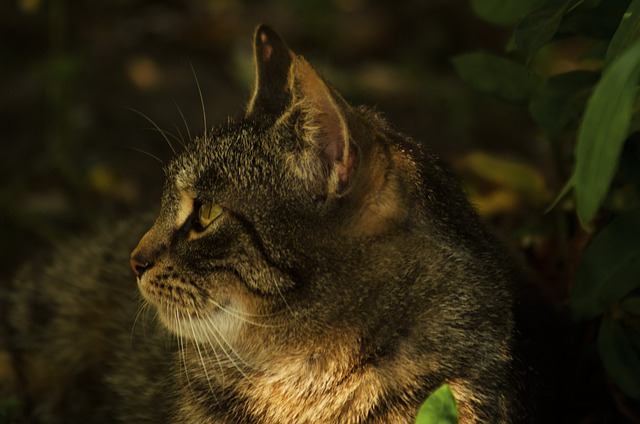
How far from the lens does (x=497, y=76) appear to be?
2.13 meters

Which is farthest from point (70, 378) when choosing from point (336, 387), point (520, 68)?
point (520, 68)

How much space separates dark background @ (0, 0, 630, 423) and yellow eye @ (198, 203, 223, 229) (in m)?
1.06

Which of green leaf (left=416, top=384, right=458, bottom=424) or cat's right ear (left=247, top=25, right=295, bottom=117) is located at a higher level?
cat's right ear (left=247, top=25, right=295, bottom=117)

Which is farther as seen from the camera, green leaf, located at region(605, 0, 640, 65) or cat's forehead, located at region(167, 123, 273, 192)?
cat's forehead, located at region(167, 123, 273, 192)

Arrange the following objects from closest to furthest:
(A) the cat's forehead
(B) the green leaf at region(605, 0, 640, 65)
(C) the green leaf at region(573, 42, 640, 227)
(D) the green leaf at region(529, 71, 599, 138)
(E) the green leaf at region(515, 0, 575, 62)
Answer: (C) the green leaf at region(573, 42, 640, 227) < (B) the green leaf at region(605, 0, 640, 65) < (E) the green leaf at region(515, 0, 575, 62) < (A) the cat's forehead < (D) the green leaf at region(529, 71, 599, 138)

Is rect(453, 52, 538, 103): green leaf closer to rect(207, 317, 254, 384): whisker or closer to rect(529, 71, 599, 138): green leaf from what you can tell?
rect(529, 71, 599, 138): green leaf

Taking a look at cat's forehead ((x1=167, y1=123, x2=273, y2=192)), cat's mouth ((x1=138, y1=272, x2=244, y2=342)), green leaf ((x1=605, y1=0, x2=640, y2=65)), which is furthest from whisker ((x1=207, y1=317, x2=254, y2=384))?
green leaf ((x1=605, y1=0, x2=640, y2=65))

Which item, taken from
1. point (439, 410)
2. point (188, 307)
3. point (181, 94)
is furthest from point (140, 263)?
point (181, 94)

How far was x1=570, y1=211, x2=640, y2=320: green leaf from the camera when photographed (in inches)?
70.3

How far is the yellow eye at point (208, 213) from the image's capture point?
1803mm

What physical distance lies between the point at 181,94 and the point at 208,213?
2359 millimetres

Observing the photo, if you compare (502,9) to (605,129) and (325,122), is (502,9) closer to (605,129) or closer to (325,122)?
(325,122)

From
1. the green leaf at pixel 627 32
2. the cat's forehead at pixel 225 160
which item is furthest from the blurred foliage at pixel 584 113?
the cat's forehead at pixel 225 160

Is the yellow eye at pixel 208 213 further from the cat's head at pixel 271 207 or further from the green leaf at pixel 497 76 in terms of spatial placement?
the green leaf at pixel 497 76
